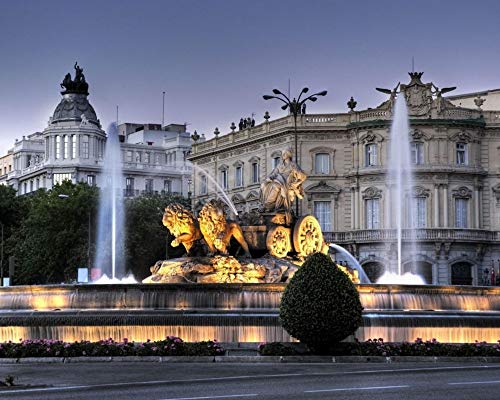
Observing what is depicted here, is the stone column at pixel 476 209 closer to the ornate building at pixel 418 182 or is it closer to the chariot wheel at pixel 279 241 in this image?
the ornate building at pixel 418 182

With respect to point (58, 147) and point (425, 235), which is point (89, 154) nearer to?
point (58, 147)

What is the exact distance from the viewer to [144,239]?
6956 centimetres

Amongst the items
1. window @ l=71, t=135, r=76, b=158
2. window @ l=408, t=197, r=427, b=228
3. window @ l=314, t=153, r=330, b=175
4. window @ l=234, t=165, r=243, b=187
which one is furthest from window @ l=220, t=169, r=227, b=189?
window @ l=71, t=135, r=76, b=158

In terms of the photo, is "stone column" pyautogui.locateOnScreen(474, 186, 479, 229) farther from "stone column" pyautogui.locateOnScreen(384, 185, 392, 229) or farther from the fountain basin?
the fountain basin

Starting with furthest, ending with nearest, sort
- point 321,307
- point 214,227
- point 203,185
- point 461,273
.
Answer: point 203,185 → point 461,273 → point 214,227 → point 321,307

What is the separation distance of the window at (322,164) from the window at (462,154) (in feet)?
27.5

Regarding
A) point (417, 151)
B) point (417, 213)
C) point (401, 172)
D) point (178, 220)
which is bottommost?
point (178, 220)

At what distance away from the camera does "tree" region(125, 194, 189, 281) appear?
223ft

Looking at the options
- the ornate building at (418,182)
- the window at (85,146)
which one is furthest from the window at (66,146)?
the ornate building at (418,182)

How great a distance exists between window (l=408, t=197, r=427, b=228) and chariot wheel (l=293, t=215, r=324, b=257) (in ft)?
141

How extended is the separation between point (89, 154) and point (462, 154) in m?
54.7

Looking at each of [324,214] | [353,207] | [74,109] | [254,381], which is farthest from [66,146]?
[254,381]

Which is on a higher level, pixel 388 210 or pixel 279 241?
pixel 388 210

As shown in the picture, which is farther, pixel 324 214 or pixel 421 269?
pixel 324 214
